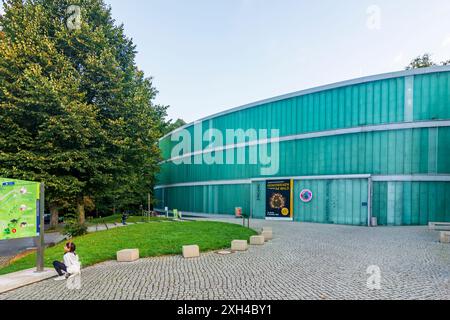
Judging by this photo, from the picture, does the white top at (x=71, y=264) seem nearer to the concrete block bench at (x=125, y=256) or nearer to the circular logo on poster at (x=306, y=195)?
the concrete block bench at (x=125, y=256)

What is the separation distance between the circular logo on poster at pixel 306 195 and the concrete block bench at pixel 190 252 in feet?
61.9

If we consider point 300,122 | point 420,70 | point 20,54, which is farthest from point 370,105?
point 20,54

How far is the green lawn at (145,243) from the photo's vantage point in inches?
511

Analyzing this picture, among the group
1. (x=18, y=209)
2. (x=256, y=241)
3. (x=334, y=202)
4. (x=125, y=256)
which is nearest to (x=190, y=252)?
(x=125, y=256)

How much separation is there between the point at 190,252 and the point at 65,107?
1128 cm

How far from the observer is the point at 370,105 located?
2648cm

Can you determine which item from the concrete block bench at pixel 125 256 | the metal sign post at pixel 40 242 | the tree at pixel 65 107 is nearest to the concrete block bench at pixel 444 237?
the concrete block bench at pixel 125 256

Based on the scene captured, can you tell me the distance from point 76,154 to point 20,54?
682cm

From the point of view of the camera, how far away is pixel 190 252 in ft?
42.6

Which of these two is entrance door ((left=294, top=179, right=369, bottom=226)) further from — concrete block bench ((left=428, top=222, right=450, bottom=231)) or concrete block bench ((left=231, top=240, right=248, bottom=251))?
concrete block bench ((left=231, top=240, right=248, bottom=251))

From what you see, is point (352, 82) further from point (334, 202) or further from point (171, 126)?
point (171, 126)

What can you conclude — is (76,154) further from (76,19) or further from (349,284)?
(349,284)

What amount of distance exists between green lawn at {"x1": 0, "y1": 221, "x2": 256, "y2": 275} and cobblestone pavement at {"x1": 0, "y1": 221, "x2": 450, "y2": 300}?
1099mm

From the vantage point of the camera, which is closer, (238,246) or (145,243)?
(238,246)
